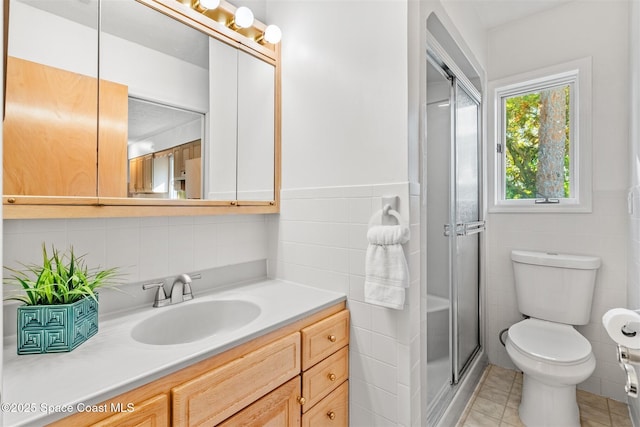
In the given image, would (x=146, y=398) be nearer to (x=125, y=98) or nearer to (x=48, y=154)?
(x=48, y=154)

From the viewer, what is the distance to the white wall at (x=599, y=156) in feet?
5.82

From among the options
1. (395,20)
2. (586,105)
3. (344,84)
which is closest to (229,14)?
(344,84)

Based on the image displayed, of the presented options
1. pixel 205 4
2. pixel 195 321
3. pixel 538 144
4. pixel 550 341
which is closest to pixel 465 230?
pixel 550 341

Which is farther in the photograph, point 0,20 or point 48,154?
point 48,154

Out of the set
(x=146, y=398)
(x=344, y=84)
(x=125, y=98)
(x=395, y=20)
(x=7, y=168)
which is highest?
(x=395, y=20)

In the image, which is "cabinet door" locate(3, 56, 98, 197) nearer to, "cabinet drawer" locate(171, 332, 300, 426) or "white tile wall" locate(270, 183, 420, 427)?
"cabinet drawer" locate(171, 332, 300, 426)

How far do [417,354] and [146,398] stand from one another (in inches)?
37.7

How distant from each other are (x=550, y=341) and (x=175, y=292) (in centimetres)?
191

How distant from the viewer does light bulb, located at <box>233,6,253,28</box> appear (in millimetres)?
1406

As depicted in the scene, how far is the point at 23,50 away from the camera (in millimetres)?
938

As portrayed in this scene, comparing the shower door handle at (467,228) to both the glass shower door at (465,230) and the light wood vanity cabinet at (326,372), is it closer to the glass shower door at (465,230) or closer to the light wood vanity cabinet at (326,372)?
the glass shower door at (465,230)

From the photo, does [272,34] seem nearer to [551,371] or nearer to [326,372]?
[326,372]

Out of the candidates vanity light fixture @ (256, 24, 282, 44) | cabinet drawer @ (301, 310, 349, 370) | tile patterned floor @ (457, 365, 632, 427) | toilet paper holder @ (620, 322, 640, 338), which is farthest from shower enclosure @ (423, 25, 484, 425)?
toilet paper holder @ (620, 322, 640, 338)

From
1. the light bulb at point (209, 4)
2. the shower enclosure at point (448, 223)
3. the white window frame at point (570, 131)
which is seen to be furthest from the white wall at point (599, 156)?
the light bulb at point (209, 4)
